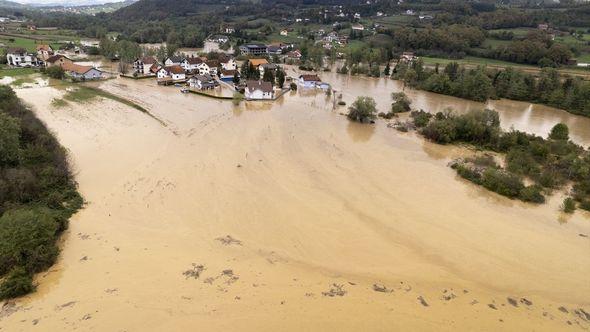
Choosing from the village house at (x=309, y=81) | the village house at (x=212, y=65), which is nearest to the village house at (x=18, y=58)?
the village house at (x=212, y=65)

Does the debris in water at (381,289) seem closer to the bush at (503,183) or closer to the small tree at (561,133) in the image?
the bush at (503,183)

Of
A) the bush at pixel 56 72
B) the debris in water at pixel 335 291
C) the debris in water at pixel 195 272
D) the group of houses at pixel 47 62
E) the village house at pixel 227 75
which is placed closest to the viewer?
the debris in water at pixel 335 291

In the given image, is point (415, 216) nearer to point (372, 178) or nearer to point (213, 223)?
point (372, 178)

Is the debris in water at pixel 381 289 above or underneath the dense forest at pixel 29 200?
underneath

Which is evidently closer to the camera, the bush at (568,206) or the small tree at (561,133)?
the bush at (568,206)

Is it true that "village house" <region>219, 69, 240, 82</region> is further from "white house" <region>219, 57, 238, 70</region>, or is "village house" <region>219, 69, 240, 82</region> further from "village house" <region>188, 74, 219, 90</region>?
"village house" <region>188, 74, 219, 90</region>
